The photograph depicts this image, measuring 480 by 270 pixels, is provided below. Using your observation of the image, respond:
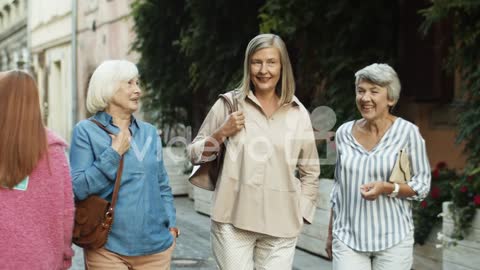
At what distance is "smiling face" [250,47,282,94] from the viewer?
11.9ft

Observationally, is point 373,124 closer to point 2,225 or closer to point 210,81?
point 2,225

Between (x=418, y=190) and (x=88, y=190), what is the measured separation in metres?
1.63

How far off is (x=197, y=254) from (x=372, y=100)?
4220 mm

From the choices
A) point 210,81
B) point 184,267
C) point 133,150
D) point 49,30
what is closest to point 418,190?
point 133,150

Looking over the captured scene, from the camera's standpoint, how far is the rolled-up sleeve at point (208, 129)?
144 inches

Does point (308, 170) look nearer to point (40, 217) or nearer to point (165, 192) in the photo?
point (165, 192)

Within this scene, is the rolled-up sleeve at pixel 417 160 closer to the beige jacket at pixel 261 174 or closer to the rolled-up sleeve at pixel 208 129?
the beige jacket at pixel 261 174

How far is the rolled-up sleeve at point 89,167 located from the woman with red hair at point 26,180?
232mm

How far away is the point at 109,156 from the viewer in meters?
3.32

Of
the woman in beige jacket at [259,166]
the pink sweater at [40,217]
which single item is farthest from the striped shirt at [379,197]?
the pink sweater at [40,217]

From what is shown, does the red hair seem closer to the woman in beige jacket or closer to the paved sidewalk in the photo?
the woman in beige jacket

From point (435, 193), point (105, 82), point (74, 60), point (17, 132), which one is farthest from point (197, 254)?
point (74, 60)

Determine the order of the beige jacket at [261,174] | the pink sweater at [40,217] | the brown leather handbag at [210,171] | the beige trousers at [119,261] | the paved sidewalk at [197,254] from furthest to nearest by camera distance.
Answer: the paved sidewalk at [197,254] → the brown leather handbag at [210,171] → the beige jacket at [261,174] → the beige trousers at [119,261] → the pink sweater at [40,217]

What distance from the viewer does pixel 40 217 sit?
303 cm
